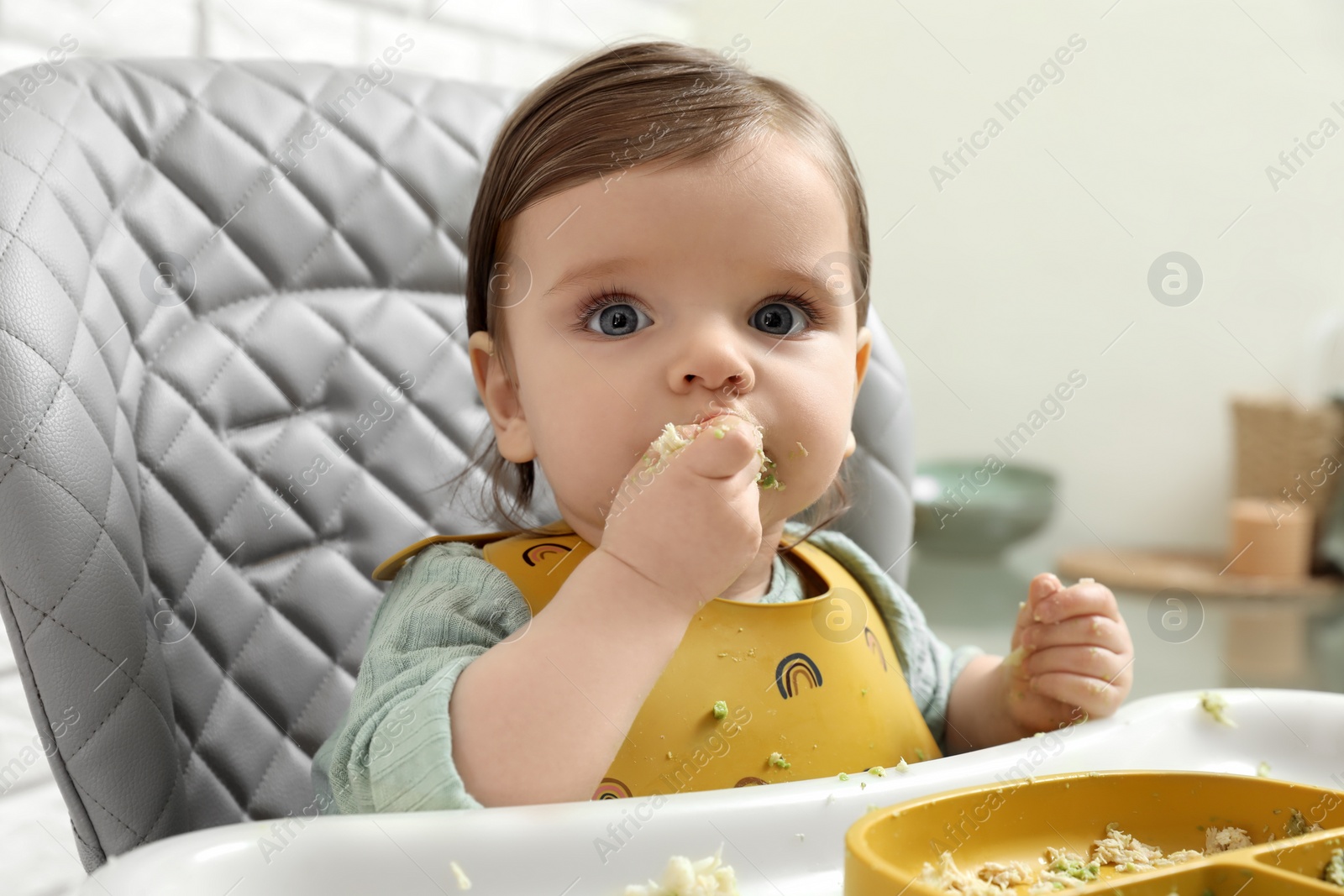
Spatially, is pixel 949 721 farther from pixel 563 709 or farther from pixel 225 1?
pixel 225 1

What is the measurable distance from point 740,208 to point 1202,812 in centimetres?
40

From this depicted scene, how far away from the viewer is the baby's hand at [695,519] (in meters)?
0.57

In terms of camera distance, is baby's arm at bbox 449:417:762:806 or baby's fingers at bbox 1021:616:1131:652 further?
baby's fingers at bbox 1021:616:1131:652

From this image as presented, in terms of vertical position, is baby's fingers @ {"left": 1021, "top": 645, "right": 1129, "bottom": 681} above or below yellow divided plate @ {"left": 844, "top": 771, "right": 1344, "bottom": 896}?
above

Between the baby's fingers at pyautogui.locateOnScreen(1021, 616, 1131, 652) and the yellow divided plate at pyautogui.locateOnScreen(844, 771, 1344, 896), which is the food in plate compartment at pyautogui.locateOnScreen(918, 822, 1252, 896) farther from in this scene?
the baby's fingers at pyautogui.locateOnScreen(1021, 616, 1131, 652)

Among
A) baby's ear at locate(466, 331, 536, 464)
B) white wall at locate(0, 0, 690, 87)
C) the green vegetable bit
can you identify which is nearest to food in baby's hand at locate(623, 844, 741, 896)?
the green vegetable bit

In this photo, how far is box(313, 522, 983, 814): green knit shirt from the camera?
21.6 inches

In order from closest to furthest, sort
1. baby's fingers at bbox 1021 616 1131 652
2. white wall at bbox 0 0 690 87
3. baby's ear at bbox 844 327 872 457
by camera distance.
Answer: baby's fingers at bbox 1021 616 1131 652 < baby's ear at bbox 844 327 872 457 < white wall at bbox 0 0 690 87

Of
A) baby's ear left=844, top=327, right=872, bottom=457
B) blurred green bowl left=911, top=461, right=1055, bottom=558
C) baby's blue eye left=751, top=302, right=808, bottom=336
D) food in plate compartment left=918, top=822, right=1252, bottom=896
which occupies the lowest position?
food in plate compartment left=918, top=822, right=1252, bottom=896

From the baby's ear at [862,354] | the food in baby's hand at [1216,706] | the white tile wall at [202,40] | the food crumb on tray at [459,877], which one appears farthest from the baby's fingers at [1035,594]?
the white tile wall at [202,40]

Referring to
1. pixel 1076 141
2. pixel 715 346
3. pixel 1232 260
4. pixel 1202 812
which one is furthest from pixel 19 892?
pixel 1232 260

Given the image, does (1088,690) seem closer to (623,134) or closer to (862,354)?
(862,354)

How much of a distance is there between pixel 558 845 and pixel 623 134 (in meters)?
0.43

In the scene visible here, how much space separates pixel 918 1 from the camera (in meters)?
2.71
